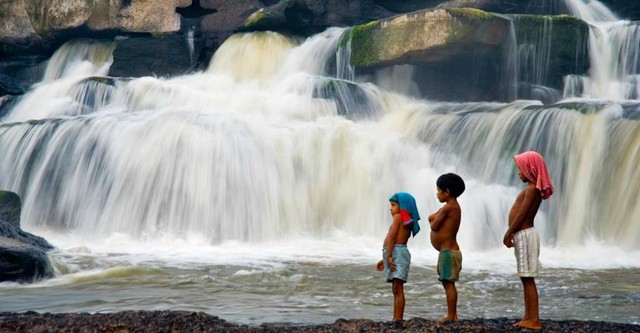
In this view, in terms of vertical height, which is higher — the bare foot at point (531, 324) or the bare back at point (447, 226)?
the bare back at point (447, 226)

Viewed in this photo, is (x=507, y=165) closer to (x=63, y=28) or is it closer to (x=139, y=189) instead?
(x=139, y=189)

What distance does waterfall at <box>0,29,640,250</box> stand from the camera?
14922mm

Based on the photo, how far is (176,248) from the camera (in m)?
14.4

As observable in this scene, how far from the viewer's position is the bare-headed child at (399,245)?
6332 mm

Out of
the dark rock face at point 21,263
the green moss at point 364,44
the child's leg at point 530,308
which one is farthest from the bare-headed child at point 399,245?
the green moss at point 364,44

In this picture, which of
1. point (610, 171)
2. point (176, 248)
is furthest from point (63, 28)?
point (610, 171)

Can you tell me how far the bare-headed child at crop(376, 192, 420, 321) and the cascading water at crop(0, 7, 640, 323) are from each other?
409 cm

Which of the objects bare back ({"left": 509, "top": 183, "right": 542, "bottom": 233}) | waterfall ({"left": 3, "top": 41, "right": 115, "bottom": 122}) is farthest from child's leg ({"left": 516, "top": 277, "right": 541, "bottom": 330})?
waterfall ({"left": 3, "top": 41, "right": 115, "bottom": 122})

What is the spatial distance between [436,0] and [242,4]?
18.8ft

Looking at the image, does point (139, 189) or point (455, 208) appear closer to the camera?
point (455, 208)

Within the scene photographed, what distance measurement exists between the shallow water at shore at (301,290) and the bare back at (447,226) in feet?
5.09

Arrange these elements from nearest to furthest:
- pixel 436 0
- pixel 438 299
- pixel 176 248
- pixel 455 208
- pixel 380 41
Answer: pixel 455 208, pixel 438 299, pixel 176 248, pixel 380 41, pixel 436 0

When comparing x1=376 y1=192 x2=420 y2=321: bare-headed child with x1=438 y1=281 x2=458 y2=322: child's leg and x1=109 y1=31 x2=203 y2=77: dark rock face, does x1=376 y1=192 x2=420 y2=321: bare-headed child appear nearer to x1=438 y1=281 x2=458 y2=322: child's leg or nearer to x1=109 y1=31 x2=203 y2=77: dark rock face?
x1=438 y1=281 x2=458 y2=322: child's leg

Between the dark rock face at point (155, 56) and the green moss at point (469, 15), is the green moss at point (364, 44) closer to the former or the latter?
the green moss at point (469, 15)
